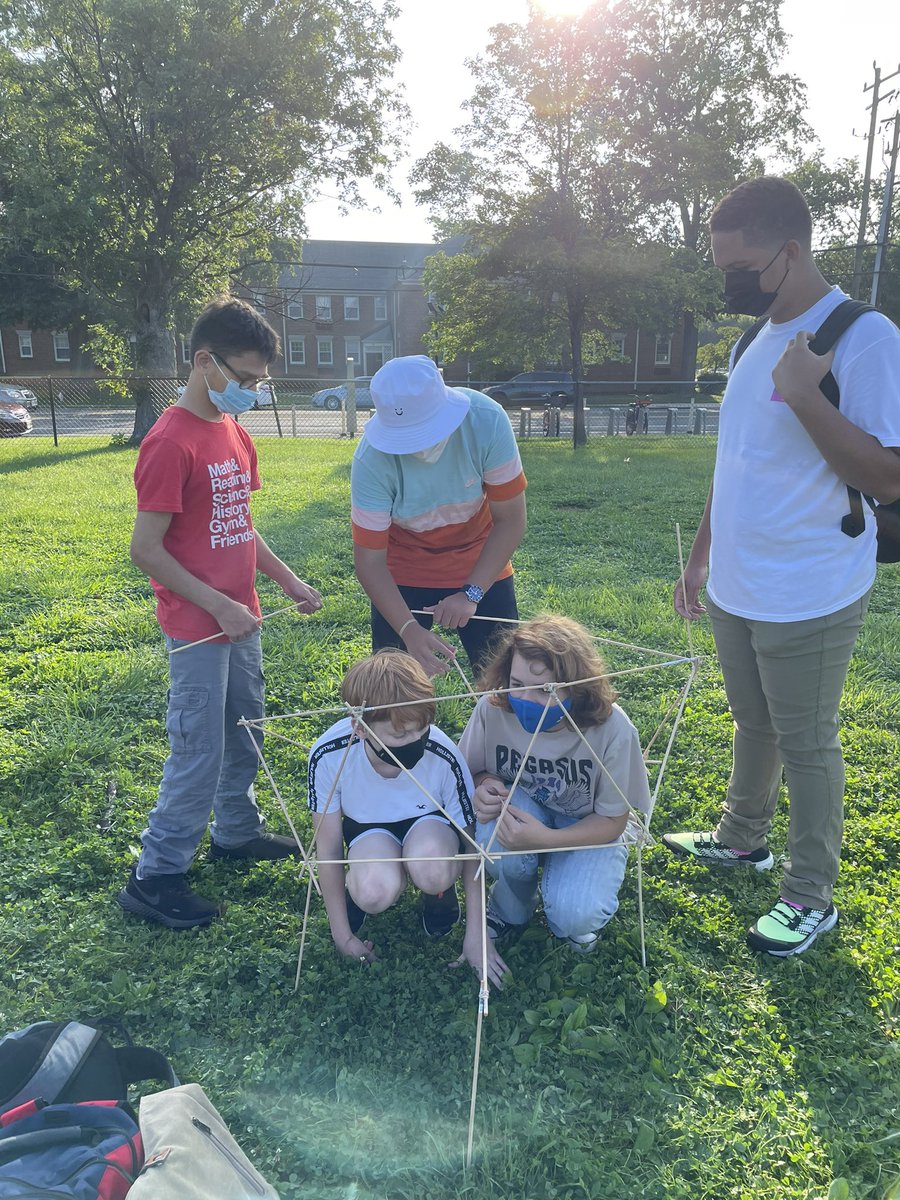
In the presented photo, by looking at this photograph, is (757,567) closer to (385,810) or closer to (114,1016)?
(385,810)

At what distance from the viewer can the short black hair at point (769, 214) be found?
2.17 meters

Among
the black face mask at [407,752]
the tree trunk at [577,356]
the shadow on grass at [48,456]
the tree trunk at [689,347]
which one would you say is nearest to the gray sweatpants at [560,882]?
the black face mask at [407,752]

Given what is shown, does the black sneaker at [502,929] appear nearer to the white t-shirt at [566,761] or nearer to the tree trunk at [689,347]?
the white t-shirt at [566,761]

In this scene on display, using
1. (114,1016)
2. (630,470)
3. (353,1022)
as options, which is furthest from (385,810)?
(630,470)

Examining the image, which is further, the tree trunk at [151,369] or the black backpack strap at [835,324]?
the tree trunk at [151,369]

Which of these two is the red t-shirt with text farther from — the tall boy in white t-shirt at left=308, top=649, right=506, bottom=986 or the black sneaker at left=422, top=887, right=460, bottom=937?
the black sneaker at left=422, top=887, right=460, bottom=937

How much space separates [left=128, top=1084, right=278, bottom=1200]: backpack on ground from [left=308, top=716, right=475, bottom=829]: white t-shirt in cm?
81

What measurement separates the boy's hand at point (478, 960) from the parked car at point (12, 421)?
60.1 ft

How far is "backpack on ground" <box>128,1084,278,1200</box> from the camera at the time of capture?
4.82 ft

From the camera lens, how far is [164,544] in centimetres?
236

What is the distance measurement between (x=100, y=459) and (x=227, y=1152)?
13393mm

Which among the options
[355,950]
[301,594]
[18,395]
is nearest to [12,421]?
[18,395]

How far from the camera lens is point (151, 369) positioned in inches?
675

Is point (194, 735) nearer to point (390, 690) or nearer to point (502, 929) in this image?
point (390, 690)
